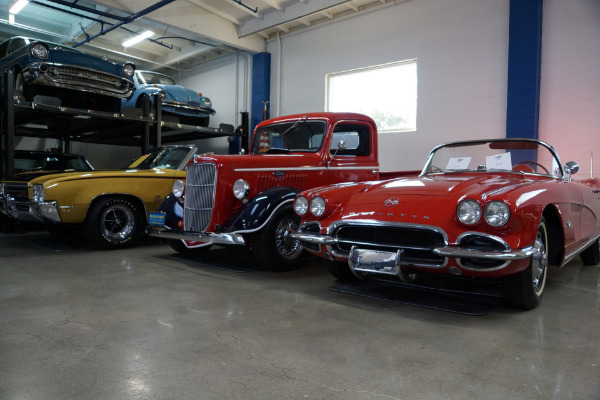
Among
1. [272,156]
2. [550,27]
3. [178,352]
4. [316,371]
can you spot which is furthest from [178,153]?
[550,27]

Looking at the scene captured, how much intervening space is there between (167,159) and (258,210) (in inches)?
115

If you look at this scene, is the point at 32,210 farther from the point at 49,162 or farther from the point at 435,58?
the point at 435,58

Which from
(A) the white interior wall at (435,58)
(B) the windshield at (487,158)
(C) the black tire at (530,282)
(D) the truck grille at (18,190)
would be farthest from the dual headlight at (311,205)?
(A) the white interior wall at (435,58)

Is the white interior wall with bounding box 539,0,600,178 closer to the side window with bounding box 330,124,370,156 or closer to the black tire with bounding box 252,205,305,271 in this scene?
the side window with bounding box 330,124,370,156

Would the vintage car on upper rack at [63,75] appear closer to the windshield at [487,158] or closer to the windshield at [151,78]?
the windshield at [151,78]

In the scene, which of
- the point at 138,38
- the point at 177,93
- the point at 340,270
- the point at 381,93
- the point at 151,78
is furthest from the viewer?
the point at 138,38

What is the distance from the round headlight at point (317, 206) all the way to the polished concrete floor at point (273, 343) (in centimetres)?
67

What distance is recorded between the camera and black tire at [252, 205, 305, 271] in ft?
13.4

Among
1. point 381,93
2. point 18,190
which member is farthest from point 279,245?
point 381,93

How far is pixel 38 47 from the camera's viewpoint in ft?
22.0

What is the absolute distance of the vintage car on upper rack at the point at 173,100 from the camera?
912 centimetres

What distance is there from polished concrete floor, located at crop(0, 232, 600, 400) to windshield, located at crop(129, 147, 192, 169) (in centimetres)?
273

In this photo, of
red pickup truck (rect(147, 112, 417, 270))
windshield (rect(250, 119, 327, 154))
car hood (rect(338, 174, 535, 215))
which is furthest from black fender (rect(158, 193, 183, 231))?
car hood (rect(338, 174, 535, 215))

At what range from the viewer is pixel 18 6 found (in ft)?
29.7
